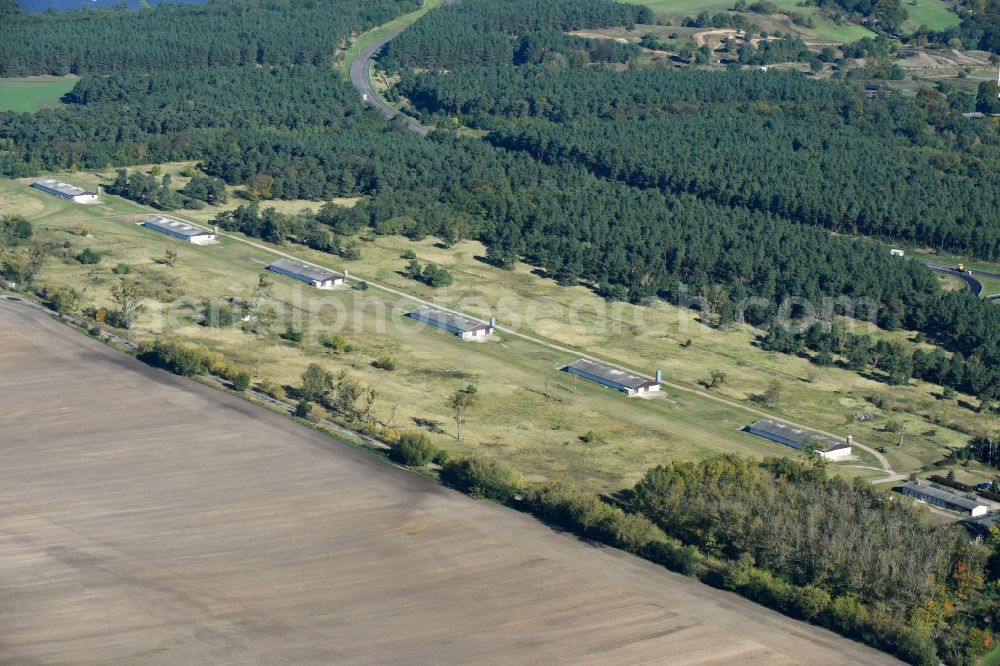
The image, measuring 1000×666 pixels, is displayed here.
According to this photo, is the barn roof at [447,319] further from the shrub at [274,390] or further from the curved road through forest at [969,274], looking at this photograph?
the curved road through forest at [969,274]

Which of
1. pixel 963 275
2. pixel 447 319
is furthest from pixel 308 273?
pixel 963 275

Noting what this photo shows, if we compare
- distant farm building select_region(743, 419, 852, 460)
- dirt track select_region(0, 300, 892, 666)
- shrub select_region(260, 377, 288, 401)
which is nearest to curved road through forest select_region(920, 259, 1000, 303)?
distant farm building select_region(743, 419, 852, 460)

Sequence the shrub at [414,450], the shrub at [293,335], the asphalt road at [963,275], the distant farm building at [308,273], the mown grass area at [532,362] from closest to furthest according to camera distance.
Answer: the shrub at [414,450] < the mown grass area at [532,362] < the shrub at [293,335] < the distant farm building at [308,273] < the asphalt road at [963,275]

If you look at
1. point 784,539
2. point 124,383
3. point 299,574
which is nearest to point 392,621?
point 299,574

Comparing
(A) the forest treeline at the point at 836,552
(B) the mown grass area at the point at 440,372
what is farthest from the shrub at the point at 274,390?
(A) the forest treeline at the point at 836,552

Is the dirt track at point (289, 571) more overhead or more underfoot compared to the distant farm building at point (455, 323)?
more underfoot

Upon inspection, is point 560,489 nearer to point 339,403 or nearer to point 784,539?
point 784,539
